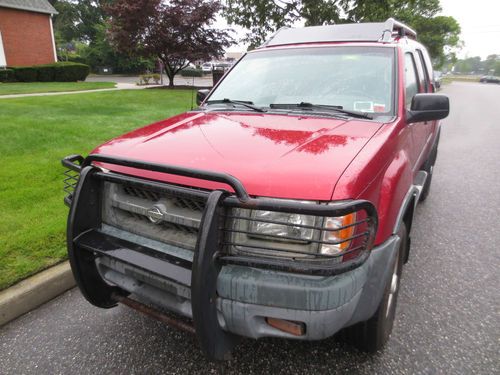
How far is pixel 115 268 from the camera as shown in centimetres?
212

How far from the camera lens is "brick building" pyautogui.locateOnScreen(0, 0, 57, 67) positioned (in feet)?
89.5

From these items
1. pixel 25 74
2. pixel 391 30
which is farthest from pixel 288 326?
pixel 25 74

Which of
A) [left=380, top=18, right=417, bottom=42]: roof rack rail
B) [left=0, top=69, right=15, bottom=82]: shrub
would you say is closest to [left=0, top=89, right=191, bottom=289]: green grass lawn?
[left=380, top=18, right=417, bottom=42]: roof rack rail

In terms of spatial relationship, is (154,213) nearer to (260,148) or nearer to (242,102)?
(260,148)

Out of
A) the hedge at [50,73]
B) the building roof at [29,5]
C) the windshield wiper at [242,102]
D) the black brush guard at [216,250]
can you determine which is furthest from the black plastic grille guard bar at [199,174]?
the building roof at [29,5]

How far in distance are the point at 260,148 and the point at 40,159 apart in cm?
484

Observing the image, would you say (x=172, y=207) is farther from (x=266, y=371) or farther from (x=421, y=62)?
(x=421, y=62)

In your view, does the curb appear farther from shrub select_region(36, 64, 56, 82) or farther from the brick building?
the brick building

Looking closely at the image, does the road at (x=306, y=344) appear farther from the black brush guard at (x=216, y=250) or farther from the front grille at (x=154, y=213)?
the front grille at (x=154, y=213)

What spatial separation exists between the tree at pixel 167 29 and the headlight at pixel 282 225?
20.6 metres

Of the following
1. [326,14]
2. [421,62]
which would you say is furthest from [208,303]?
[326,14]

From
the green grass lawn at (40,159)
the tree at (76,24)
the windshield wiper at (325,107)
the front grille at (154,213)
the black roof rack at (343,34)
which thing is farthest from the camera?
the tree at (76,24)

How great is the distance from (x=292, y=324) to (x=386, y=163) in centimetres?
102

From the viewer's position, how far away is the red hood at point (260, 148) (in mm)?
1753
